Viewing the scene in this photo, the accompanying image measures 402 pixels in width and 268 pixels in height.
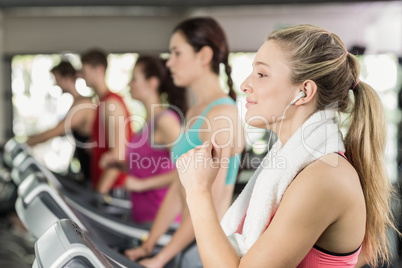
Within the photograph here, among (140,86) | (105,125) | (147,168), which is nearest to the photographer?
(147,168)

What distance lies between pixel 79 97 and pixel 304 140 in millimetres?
3627

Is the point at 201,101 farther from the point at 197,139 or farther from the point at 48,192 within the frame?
the point at 48,192

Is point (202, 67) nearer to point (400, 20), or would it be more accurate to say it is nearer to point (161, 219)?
point (161, 219)

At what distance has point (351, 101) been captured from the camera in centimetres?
105

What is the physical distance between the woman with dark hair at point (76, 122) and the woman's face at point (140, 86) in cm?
137

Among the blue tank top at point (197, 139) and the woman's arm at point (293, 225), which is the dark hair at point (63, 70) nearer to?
the blue tank top at point (197, 139)

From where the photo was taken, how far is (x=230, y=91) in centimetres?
178

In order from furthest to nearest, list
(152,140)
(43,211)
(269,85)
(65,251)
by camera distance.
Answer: (152,140) < (43,211) < (269,85) < (65,251)

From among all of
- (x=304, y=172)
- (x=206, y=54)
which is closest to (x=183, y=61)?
(x=206, y=54)

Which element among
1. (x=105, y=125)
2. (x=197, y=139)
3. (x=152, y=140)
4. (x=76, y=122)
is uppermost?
(x=197, y=139)

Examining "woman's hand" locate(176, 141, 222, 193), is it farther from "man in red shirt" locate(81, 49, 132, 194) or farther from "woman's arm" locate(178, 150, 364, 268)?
"man in red shirt" locate(81, 49, 132, 194)

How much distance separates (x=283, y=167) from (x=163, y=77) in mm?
1890

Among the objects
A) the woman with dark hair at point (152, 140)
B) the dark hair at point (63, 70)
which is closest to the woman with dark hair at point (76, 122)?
the dark hair at point (63, 70)

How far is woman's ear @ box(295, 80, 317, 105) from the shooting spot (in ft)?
3.19
